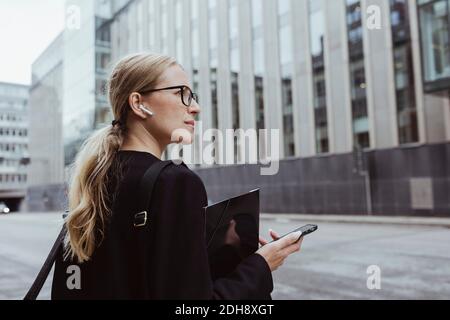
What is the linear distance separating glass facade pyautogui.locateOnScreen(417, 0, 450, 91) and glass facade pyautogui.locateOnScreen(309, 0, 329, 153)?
471cm

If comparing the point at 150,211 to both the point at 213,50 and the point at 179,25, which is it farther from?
the point at 213,50

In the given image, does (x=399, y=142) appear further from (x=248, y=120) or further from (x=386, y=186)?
(x=248, y=120)

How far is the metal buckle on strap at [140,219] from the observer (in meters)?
1.05

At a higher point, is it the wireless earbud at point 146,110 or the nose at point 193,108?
the nose at point 193,108

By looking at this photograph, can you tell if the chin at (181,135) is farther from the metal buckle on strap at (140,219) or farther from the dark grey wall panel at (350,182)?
the dark grey wall panel at (350,182)

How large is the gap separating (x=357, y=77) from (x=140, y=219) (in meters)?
19.4

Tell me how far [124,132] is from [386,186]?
18412 mm

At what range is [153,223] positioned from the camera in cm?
105

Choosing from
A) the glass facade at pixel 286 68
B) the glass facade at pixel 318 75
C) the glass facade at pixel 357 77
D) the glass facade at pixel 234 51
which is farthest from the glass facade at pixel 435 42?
the glass facade at pixel 234 51

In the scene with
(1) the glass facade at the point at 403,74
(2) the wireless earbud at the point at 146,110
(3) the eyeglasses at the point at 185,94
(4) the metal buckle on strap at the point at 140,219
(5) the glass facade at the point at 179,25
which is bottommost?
(4) the metal buckle on strap at the point at 140,219

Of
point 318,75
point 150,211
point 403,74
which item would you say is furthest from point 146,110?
point 318,75

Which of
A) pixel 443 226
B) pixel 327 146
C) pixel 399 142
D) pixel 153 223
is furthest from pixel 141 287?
pixel 327 146

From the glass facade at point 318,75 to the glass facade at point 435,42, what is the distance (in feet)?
15.4

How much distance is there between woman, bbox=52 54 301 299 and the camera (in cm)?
104
